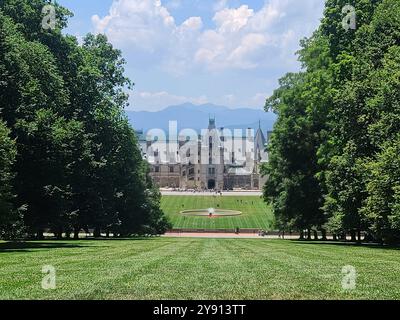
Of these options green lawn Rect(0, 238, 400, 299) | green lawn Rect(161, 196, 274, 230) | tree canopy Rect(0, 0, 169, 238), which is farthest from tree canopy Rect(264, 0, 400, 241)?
green lawn Rect(161, 196, 274, 230)

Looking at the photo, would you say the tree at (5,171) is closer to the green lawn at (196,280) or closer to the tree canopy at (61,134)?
the tree canopy at (61,134)

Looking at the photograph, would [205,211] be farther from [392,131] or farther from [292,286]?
[292,286]

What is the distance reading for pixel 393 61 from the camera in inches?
1062

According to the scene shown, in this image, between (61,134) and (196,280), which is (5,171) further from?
(196,280)

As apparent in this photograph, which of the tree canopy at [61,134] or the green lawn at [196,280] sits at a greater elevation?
the tree canopy at [61,134]

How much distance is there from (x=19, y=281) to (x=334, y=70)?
26248 mm

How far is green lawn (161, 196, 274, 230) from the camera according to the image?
82688 mm

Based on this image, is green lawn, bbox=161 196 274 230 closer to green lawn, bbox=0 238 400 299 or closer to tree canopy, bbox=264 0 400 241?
tree canopy, bbox=264 0 400 241

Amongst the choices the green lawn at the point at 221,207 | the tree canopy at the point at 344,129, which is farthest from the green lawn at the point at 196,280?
the green lawn at the point at 221,207

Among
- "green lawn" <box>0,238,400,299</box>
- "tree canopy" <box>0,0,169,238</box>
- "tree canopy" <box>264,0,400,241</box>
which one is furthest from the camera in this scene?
"tree canopy" <box>0,0,169,238</box>

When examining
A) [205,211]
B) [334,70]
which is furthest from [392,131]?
[205,211]

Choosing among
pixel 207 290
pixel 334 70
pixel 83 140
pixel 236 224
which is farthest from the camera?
pixel 236 224

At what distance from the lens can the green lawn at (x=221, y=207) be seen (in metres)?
82.7

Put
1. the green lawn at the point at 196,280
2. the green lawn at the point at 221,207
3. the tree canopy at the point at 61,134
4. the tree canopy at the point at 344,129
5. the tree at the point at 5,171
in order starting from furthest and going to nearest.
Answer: the green lawn at the point at 221,207
the tree canopy at the point at 61,134
the tree canopy at the point at 344,129
the tree at the point at 5,171
the green lawn at the point at 196,280
